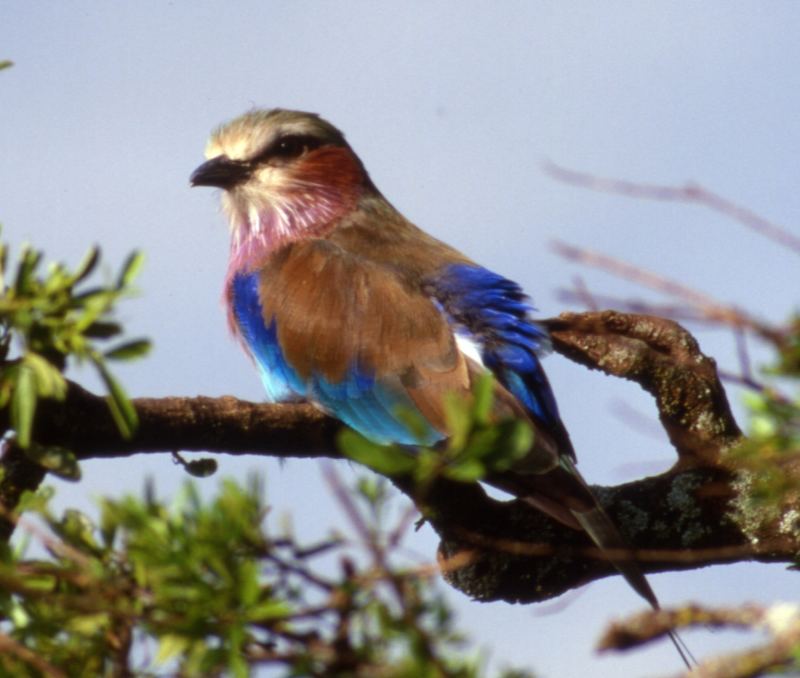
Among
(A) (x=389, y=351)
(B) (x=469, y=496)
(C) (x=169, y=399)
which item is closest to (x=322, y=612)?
(C) (x=169, y=399)

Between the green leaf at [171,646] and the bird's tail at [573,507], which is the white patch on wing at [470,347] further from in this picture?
the green leaf at [171,646]

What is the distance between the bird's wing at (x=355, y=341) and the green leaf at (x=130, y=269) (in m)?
2.24

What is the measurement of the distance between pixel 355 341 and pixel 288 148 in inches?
77.7

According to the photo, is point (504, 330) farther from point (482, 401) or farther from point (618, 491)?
point (482, 401)

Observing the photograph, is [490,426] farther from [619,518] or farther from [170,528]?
[619,518]

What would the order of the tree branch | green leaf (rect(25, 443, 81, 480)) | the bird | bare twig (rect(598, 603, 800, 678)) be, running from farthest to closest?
1. the bird
2. the tree branch
3. green leaf (rect(25, 443, 81, 480))
4. bare twig (rect(598, 603, 800, 678))

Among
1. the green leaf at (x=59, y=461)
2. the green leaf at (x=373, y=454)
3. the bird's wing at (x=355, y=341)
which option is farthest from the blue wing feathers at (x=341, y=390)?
the green leaf at (x=373, y=454)

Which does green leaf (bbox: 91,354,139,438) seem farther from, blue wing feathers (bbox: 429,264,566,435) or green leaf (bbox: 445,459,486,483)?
blue wing feathers (bbox: 429,264,566,435)

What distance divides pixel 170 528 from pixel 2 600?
0.36 meters

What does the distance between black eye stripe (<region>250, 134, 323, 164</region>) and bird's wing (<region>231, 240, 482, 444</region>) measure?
1202mm

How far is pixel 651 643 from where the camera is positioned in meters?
1.57

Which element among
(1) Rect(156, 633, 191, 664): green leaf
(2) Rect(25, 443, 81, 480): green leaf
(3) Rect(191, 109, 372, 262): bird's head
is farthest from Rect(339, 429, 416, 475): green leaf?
(3) Rect(191, 109, 372, 262): bird's head

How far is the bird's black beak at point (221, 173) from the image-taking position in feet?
21.0

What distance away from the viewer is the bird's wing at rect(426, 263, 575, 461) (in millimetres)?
4520
